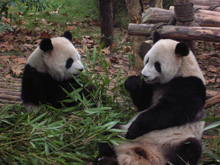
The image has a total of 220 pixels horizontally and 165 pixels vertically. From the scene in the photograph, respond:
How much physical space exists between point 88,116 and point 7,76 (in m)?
2.19

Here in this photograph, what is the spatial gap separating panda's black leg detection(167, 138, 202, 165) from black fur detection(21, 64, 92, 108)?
3.78 ft

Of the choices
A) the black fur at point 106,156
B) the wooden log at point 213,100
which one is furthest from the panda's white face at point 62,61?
the wooden log at point 213,100

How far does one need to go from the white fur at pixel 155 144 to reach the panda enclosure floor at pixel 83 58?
696 mm

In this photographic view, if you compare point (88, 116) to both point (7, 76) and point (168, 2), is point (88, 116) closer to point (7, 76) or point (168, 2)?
point (7, 76)

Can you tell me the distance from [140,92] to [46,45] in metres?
1.14

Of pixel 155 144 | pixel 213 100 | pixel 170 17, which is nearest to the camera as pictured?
pixel 155 144

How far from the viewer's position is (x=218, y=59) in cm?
609

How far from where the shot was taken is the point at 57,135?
101 inches

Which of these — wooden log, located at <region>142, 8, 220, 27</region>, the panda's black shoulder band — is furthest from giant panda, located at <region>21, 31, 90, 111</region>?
wooden log, located at <region>142, 8, 220, 27</region>

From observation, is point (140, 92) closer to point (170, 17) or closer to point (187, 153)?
point (187, 153)

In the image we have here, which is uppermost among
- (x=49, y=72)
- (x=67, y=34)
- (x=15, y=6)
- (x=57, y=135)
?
(x=15, y=6)

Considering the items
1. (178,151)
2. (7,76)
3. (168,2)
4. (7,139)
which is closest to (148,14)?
→ (7,76)

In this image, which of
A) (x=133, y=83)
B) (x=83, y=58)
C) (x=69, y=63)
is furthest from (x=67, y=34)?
(x=83, y=58)

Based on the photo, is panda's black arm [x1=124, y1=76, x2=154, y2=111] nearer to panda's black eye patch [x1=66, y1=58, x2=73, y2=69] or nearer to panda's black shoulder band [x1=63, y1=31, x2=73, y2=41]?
panda's black eye patch [x1=66, y1=58, x2=73, y2=69]
